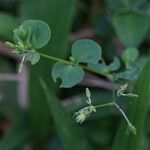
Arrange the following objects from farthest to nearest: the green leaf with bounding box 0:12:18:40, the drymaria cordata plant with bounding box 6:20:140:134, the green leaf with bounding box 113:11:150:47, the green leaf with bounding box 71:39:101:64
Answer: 1. the green leaf with bounding box 0:12:18:40
2. the green leaf with bounding box 113:11:150:47
3. the green leaf with bounding box 71:39:101:64
4. the drymaria cordata plant with bounding box 6:20:140:134

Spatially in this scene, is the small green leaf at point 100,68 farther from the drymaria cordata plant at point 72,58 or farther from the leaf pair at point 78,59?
the leaf pair at point 78,59

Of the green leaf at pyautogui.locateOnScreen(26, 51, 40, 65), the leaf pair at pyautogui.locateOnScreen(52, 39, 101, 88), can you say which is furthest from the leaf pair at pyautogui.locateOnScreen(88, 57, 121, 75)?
the green leaf at pyautogui.locateOnScreen(26, 51, 40, 65)

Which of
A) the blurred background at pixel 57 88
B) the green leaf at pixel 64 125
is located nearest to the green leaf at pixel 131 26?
the blurred background at pixel 57 88

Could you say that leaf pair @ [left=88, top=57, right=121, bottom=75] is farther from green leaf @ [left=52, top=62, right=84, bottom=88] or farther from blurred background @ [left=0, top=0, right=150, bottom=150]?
blurred background @ [left=0, top=0, right=150, bottom=150]

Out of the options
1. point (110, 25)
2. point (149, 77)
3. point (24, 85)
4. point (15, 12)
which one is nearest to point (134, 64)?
point (149, 77)

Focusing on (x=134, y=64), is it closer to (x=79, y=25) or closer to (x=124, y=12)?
(x=124, y=12)

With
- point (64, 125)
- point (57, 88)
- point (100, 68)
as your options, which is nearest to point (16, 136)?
point (57, 88)
